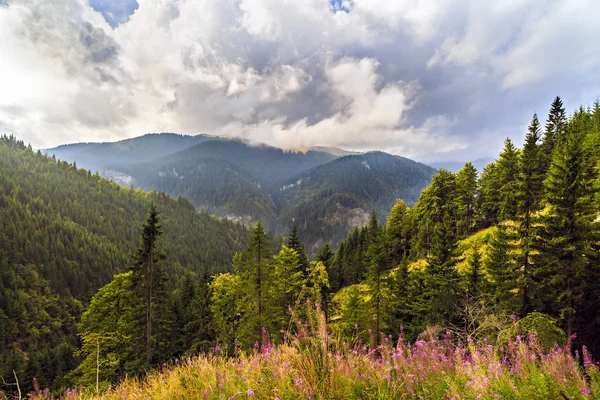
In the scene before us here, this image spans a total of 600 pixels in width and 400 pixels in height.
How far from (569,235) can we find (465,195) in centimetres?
2738

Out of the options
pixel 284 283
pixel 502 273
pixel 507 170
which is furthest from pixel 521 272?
pixel 507 170

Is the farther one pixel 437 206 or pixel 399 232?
pixel 399 232

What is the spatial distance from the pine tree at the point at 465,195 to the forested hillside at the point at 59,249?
128 feet

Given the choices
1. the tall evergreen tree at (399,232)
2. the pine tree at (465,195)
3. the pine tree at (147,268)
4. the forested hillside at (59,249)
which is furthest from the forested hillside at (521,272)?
the forested hillside at (59,249)

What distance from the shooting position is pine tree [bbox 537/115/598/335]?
14.5 m

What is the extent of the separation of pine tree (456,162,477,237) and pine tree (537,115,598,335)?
24.6 m

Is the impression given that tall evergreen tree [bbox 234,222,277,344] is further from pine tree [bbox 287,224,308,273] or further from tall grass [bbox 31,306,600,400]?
tall grass [bbox 31,306,600,400]

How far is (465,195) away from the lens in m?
40.1

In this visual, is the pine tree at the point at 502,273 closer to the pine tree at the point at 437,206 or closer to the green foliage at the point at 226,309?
the pine tree at the point at 437,206

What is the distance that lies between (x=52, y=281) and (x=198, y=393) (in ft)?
403

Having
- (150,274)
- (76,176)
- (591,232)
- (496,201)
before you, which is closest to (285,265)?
(150,274)

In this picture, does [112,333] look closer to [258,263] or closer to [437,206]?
[258,263]

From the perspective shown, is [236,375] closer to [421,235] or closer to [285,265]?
[285,265]

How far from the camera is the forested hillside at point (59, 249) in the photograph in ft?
211
